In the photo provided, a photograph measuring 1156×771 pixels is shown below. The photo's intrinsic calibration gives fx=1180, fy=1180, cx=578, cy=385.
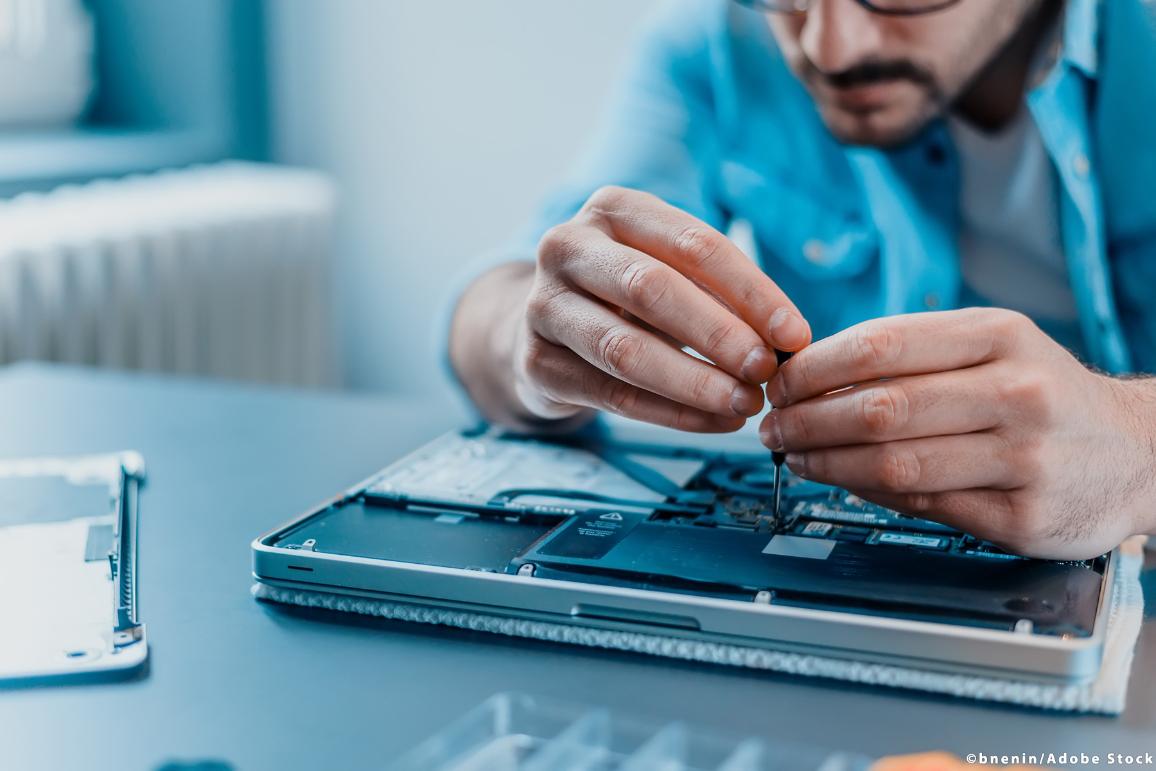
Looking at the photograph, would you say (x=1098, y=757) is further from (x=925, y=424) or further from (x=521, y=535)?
(x=521, y=535)

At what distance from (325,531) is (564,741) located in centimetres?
24

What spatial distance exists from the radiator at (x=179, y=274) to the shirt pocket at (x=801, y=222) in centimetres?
117

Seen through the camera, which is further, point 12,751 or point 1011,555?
point 1011,555

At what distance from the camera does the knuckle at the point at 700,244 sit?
2.38 feet

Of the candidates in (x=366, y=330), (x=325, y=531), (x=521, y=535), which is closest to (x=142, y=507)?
(x=325, y=531)

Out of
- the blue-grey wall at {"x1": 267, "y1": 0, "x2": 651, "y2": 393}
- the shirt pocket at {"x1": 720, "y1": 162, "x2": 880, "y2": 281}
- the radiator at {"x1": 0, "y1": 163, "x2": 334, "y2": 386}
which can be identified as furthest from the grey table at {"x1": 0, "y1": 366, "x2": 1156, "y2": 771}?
the blue-grey wall at {"x1": 267, "y1": 0, "x2": 651, "y2": 393}

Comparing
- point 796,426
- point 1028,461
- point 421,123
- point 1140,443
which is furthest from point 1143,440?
point 421,123

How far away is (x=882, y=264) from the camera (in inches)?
57.4

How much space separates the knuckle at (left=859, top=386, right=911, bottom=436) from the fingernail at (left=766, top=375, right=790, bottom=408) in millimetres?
50

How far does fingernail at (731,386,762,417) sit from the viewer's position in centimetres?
70

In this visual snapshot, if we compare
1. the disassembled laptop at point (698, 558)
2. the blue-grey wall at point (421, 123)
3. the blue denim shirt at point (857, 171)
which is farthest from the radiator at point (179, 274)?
the disassembled laptop at point (698, 558)

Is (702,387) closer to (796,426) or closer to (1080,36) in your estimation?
(796,426)

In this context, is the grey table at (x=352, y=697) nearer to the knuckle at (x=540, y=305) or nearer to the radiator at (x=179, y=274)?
the knuckle at (x=540, y=305)

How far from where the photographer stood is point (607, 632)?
60cm
